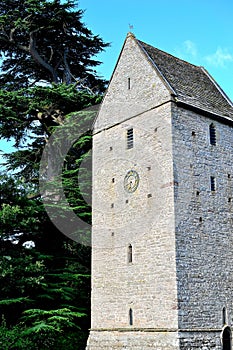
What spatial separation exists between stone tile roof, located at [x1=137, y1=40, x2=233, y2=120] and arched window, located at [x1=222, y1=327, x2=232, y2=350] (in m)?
8.27

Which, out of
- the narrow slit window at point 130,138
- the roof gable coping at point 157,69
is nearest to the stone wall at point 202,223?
the roof gable coping at point 157,69

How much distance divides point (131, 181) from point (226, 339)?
669 cm

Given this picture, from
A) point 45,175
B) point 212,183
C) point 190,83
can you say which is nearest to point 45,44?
point 45,175

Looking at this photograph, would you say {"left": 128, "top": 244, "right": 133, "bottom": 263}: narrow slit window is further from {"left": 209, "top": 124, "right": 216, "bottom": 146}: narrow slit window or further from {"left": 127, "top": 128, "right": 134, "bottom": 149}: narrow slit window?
{"left": 209, "top": 124, "right": 216, "bottom": 146}: narrow slit window

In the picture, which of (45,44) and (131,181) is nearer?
(131,181)

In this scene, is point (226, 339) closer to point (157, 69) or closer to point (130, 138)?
point (130, 138)

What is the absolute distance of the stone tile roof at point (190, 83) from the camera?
18.9m

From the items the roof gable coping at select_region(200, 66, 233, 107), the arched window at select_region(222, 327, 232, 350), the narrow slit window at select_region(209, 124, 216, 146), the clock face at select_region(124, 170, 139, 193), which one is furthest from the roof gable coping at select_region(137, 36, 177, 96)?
the arched window at select_region(222, 327, 232, 350)

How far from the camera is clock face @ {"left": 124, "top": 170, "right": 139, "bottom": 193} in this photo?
18462 mm

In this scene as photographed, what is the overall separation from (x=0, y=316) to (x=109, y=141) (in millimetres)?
8368

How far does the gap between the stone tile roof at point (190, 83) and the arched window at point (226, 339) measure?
8271 millimetres

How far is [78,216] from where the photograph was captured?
21938mm

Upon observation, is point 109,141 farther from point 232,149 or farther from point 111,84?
point 232,149

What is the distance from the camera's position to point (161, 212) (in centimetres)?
1695
